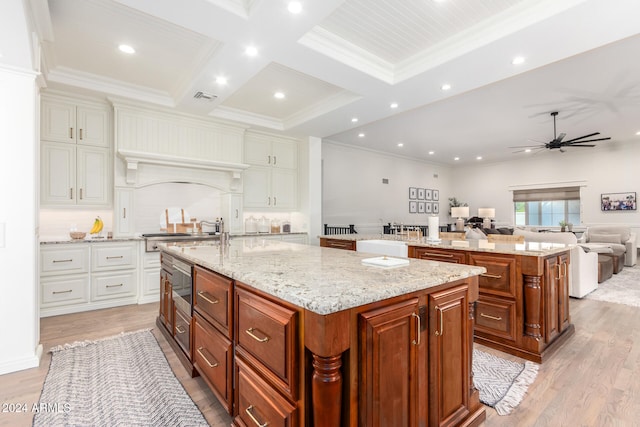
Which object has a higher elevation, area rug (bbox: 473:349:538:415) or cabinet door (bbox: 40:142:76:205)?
cabinet door (bbox: 40:142:76:205)

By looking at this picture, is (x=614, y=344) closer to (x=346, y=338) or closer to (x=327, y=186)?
(x=346, y=338)

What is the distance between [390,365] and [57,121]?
485 centimetres

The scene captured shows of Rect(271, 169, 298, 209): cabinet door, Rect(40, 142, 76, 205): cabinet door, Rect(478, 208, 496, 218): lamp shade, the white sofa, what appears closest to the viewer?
Rect(40, 142, 76, 205): cabinet door

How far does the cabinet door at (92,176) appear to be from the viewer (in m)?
3.98

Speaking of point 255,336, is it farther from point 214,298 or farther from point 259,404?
point 214,298

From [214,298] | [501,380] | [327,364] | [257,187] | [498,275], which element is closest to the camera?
[327,364]

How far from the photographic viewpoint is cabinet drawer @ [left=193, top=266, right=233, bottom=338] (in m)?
1.56

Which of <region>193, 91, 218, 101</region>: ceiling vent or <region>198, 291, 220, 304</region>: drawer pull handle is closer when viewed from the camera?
<region>198, 291, 220, 304</region>: drawer pull handle

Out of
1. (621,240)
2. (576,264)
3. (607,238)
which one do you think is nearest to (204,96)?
(576,264)

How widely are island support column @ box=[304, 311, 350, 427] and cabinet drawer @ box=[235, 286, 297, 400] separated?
103 millimetres

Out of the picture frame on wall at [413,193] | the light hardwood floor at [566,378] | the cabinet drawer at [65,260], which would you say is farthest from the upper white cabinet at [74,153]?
the picture frame on wall at [413,193]

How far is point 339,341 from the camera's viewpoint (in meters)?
1.02

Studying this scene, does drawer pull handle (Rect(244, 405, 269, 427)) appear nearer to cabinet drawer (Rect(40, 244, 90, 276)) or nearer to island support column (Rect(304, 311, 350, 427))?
island support column (Rect(304, 311, 350, 427))

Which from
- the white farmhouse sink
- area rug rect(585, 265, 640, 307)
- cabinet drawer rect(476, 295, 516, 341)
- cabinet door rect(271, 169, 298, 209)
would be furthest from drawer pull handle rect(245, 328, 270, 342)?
area rug rect(585, 265, 640, 307)
